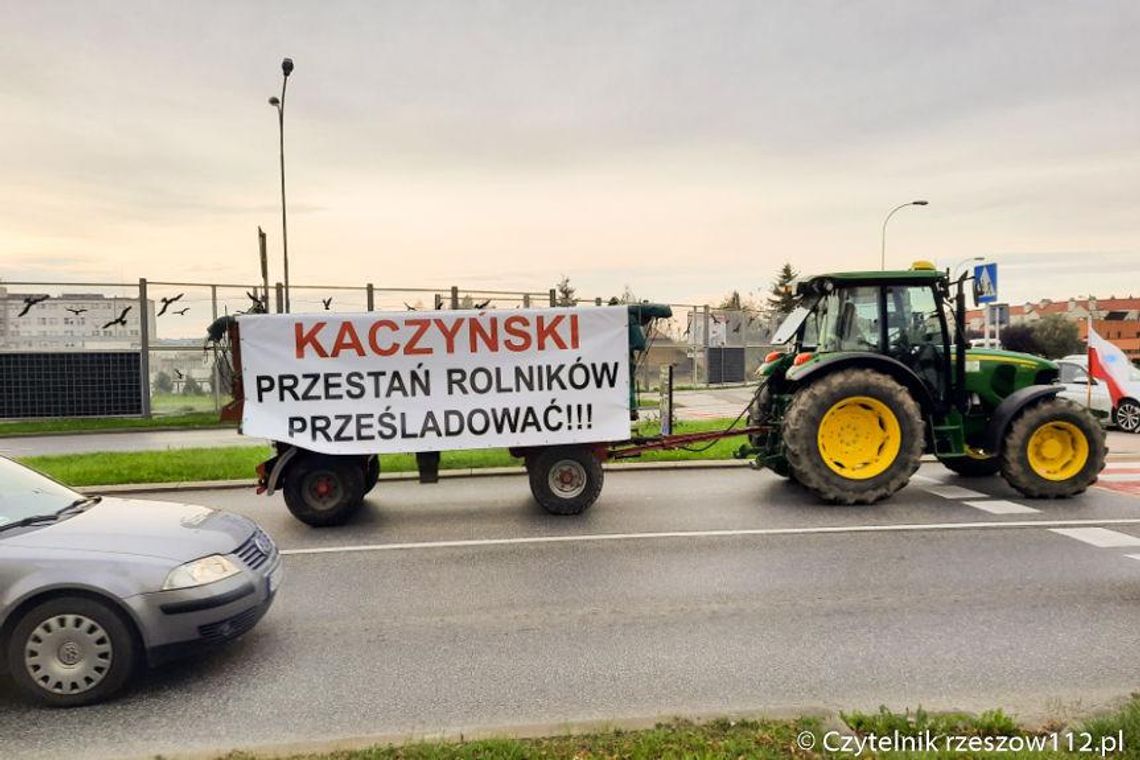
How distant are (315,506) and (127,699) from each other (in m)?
3.96

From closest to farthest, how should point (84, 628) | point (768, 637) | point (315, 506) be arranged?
1. point (84, 628)
2. point (768, 637)
3. point (315, 506)

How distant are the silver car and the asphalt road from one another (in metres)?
0.22

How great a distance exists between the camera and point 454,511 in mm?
8734

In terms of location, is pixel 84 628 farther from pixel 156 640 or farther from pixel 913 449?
pixel 913 449

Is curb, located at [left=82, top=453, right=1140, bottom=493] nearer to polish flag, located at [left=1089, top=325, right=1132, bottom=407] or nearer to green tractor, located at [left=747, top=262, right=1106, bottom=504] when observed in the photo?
polish flag, located at [left=1089, top=325, right=1132, bottom=407]

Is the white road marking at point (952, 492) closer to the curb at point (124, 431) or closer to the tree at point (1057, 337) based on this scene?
the curb at point (124, 431)

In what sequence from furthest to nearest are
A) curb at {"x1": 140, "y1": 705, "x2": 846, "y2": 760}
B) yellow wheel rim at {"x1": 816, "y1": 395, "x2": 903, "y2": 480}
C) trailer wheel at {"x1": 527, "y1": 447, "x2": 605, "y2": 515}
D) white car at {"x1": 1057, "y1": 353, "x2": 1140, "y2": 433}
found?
1. white car at {"x1": 1057, "y1": 353, "x2": 1140, "y2": 433}
2. yellow wheel rim at {"x1": 816, "y1": 395, "x2": 903, "y2": 480}
3. trailer wheel at {"x1": 527, "y1": 447, "x2": 605, "y2": 515}
4. curb at {"x1": 140, "y1": 705, "x2": 846, "y2": 760}

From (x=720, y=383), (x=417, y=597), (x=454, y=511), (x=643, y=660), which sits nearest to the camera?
(x=643, y=660)

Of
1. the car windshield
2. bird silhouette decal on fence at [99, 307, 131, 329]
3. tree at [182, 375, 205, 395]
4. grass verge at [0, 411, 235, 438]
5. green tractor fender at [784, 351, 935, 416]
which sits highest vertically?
bird silhouette decal on fence at [99, 307, 131, 329]


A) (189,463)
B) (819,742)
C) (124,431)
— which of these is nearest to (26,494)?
(819,742)

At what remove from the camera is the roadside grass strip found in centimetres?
316

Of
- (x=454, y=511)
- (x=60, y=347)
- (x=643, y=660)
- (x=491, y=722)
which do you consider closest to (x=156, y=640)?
(x=491, y=722)

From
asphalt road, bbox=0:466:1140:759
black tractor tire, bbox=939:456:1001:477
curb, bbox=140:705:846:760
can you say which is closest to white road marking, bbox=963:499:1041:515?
asphalt road, bbox=0:466:1140:759

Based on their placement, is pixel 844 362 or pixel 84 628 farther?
pixel 844 362
